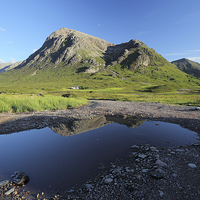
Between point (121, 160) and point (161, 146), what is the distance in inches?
166

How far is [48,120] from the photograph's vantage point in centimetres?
1806

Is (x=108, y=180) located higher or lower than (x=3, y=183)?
higher

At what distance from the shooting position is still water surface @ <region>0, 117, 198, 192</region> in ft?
23.1

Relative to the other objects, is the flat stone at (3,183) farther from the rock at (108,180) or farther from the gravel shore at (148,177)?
the rock at (108,180)

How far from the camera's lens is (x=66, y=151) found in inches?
387

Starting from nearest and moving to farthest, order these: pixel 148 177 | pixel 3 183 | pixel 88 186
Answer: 1. pixel 88 186
2. pixel 3 183
3. pixel 148 177

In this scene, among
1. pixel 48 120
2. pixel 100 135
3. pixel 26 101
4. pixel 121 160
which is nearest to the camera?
pixel 121 160

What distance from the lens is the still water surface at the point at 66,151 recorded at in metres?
7.03

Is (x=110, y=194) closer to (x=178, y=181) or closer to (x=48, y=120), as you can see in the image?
(x=178, y=181)

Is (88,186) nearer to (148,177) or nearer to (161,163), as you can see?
(148,177)

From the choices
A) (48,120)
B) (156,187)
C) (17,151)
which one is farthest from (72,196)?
(48,120)

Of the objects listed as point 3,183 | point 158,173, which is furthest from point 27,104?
point 158,173

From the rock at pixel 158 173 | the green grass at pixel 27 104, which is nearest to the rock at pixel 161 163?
the rock at pixel 158 173

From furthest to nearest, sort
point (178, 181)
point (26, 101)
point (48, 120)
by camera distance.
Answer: point (26, 101)
point (48, 120)
point (178, 181)
